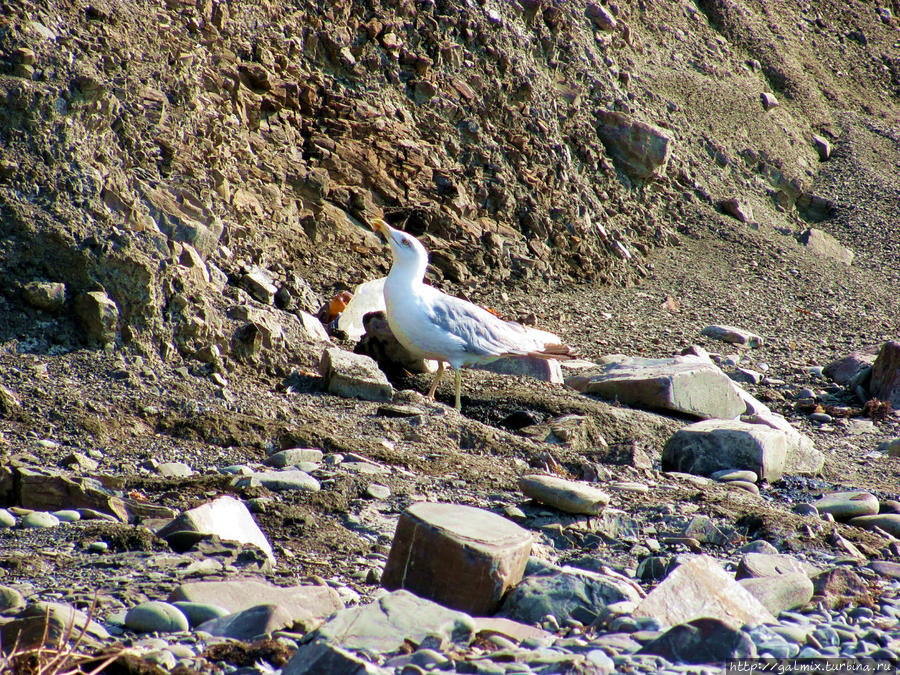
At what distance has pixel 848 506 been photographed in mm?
4625

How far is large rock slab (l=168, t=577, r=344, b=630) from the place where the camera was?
8.90 ft

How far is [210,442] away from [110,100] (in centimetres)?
250

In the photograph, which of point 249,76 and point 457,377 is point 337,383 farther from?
point 249,76

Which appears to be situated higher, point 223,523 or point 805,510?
point 805,510

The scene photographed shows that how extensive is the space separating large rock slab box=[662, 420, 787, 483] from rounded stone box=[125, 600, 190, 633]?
3.57 m

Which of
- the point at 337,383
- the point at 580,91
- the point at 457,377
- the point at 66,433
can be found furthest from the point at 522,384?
the point at 580,91

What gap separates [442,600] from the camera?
2.88 meters

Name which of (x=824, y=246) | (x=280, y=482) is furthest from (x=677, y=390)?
(x=824, y=246)

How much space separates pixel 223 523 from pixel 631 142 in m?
9.65

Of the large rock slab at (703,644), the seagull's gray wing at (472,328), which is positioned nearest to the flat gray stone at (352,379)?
the seagull's gray wing at (472,328)

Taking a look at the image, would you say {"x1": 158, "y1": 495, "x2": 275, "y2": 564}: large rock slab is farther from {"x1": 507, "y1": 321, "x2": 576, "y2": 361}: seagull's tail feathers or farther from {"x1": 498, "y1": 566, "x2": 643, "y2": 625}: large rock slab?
{"x1": 507, "y1": 321, "x2": 576, "y2": 361}: seagull's tail feathers

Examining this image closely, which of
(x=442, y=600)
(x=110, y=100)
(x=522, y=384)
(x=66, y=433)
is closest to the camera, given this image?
(x=442, y=600)

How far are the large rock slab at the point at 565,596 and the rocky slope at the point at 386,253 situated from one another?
4.9 inches

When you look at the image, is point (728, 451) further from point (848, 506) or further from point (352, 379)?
point (352, 379)
